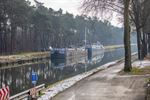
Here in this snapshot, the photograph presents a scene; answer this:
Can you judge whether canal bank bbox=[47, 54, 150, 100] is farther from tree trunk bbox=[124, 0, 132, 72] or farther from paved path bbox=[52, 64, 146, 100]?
tree trunk bbox=[124, 0, 132, 72]

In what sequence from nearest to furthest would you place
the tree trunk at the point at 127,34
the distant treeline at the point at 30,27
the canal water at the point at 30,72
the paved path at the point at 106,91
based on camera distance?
the paved path at the point at 106,91, the tree trunk at the point at 127,34, the canal water at the point at 30,72, the distant treeline at the point at 30,27

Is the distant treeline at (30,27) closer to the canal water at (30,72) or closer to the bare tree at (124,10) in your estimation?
the canal water at (30,72)

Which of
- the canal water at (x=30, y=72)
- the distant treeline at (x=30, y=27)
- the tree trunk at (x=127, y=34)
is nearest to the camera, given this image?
the tree trunk at (x=127, y=34)

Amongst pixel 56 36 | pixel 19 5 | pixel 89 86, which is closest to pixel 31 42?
→ pixel 56 36

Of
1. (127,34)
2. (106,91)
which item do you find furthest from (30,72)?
(106,91)

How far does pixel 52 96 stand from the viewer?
2016 cm

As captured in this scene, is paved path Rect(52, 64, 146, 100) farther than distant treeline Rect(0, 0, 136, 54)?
No

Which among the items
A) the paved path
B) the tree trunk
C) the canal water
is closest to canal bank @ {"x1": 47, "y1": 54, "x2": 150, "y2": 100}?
the paved path

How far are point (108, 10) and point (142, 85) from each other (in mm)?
15378

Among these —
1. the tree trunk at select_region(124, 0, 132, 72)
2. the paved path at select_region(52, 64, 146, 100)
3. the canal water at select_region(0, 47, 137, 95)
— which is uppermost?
the tree trunk at select_region(124, 0, 132, 72)

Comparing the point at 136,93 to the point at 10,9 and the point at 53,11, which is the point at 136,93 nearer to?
the point at 10,9

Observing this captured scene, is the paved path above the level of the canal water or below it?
above

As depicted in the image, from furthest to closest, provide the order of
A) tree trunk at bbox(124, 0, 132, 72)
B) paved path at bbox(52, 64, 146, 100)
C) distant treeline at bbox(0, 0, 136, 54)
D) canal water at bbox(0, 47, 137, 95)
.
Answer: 1. distant treeline at bbox(0, 0, 136, 54)
2. canal water at bbox(0, 47, 137, 95)
3. tree trunk at bbox(124, 0, 132, 72)
4. paved path at bbox(52, 64, 146, 100)

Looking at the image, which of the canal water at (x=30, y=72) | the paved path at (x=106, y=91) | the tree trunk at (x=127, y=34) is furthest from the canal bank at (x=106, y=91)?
the canal water at (x=30, y=72)
